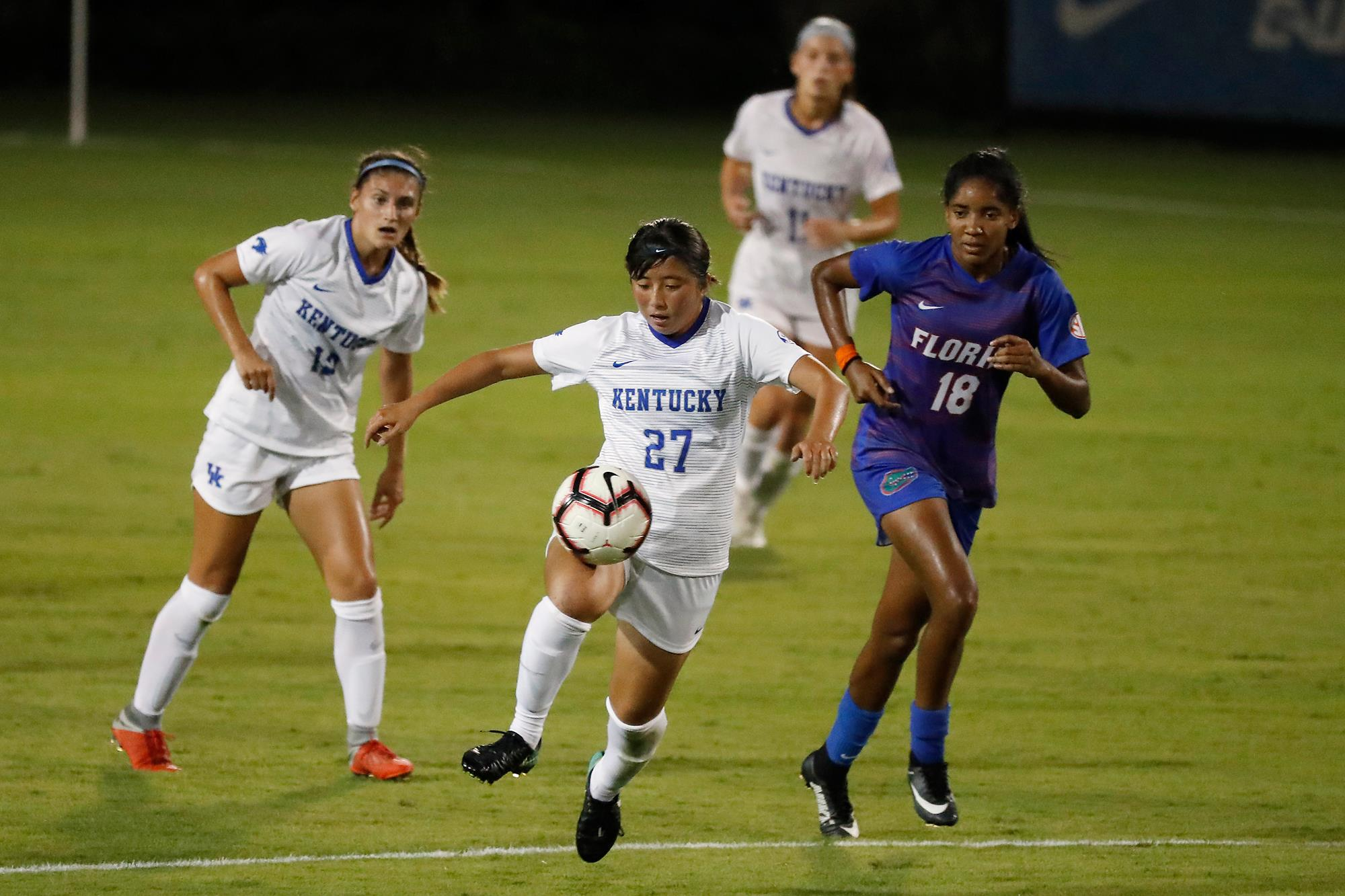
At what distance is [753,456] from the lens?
9.57m

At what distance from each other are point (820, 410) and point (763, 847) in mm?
1593

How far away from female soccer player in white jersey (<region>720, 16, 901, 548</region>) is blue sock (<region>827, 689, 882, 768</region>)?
356cm

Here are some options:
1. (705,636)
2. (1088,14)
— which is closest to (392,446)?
(705,636)

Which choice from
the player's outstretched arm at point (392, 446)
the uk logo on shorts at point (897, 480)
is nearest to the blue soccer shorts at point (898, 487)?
the uk logo on shorts at point (897, 480)

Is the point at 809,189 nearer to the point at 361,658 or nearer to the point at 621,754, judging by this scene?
the point at 361,658

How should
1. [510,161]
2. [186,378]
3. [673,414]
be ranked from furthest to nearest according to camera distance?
[510,161] < [186,378] < [673,414]

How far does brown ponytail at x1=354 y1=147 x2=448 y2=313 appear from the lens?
20.4 ft

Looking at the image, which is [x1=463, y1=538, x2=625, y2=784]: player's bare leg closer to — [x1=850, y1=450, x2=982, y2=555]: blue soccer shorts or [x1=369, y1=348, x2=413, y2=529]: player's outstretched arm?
[x1=850, y1=450, x2=982, y2=555]: blue soccer shorts

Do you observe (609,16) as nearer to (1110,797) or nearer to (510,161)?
(510,161)

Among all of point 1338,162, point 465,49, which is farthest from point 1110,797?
point 465,49

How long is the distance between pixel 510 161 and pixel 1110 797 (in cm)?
1923

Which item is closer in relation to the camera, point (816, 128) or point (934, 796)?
point (934, 796)

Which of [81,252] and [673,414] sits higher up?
[673,414]

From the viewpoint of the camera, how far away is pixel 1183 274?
18047mm
